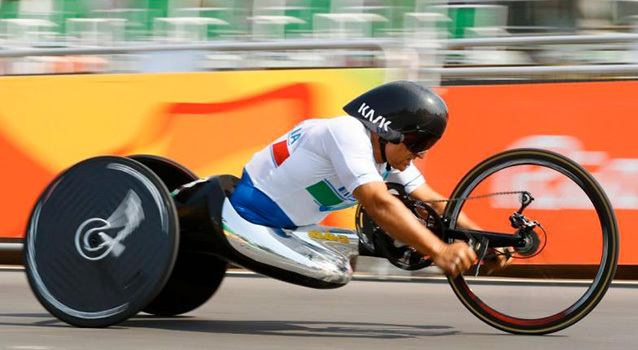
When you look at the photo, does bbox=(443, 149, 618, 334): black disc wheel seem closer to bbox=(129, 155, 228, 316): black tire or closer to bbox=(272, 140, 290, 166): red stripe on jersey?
bbox=(272, 140, 290, 166): red stripe on jersey

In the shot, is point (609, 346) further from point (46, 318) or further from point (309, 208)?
point (46, 318)

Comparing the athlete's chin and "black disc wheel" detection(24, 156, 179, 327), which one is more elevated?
the athlete's chin

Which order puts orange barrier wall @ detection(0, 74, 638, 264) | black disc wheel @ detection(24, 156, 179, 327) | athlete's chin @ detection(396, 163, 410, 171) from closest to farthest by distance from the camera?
black disc wheel @ detection(24, 156, 179, 327) < athlete's chin @ detection(396, 163, 410, 171) < orange barrier wall @ detection(0, 74, 638, 264)

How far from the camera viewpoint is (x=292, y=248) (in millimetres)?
5590

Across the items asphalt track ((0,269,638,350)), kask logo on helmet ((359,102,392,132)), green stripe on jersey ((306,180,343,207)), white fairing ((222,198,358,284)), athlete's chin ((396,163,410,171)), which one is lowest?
asphalt track ((0,269,638,350))

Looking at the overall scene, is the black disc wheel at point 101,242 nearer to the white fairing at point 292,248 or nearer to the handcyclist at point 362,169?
the white fairing at point 292,248

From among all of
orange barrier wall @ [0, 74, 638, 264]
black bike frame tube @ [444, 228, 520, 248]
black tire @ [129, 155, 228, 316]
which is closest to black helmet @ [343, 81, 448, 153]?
black bike frame tube @ [444, 228, 520, 248]

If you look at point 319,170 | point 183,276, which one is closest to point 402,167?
point 319,170

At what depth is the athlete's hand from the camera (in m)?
5.21

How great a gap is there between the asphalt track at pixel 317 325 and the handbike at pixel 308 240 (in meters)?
0.17

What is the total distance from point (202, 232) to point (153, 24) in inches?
186

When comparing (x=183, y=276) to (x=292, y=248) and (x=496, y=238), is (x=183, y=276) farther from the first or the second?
(x=496, y=238)

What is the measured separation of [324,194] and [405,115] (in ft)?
1.77

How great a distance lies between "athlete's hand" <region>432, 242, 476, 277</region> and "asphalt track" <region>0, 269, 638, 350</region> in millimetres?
346
